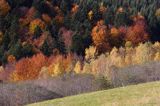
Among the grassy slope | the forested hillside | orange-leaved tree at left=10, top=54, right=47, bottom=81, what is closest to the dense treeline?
→ the forested hillside

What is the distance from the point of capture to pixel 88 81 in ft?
196

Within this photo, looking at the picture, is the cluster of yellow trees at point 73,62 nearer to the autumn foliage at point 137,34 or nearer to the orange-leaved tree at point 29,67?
the orange-leaved tree at point 29,67

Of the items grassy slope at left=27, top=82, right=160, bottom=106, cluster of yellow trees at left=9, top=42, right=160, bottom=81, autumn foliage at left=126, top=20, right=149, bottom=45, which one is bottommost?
grassy slope at left=27, top=82, right=160, bottom=106

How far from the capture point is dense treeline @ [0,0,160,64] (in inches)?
6102

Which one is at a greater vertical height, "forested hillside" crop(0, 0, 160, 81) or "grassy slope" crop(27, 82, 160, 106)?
"forested hillside" crop(0, 0, 160, 81)

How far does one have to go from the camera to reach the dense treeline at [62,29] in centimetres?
15500

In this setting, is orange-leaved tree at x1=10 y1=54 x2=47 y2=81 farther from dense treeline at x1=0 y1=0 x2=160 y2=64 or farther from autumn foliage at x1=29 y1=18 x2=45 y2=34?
autumn foliage at x1=29 y1=18 x2=45 y2=34

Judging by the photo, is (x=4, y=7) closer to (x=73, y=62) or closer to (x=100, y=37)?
(x=100, y=37)

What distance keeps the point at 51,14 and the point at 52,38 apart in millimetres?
33751

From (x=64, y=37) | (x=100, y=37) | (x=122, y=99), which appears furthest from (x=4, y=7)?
(x=122, y=99)

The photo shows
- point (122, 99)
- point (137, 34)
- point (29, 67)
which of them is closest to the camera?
point (122, 99)

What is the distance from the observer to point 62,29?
17462 centimetres

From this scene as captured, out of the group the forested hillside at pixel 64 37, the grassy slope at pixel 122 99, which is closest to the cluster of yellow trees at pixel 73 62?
the forested hillside at pixel 64 37

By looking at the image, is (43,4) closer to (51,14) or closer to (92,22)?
(51,14)
